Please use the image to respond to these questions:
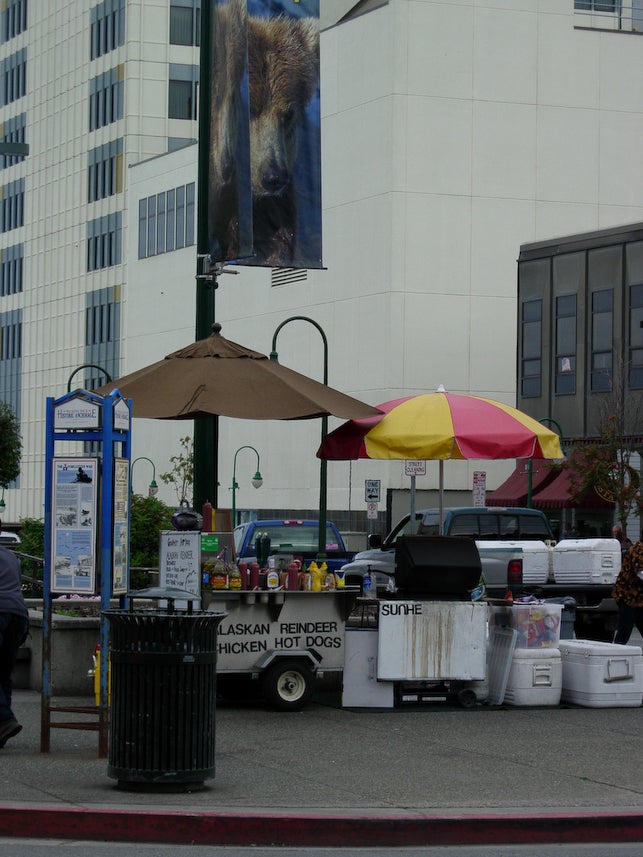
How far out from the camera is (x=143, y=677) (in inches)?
377

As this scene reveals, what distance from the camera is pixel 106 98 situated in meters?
84.7

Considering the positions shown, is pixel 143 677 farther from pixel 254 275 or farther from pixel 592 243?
pixel 254 275

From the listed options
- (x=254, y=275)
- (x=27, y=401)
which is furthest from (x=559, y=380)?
(x=27, y=401)

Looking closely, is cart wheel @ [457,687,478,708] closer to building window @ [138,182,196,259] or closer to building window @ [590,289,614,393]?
building window @ [590,289,614,393]

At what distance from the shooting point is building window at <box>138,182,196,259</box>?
74562 millimetres

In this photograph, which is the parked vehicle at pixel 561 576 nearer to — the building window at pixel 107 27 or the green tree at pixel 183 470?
the green tree at pixel 183 470

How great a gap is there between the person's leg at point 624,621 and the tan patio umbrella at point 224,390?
366cm

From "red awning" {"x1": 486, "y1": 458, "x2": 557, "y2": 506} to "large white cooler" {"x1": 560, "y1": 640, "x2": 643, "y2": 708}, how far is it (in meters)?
34.2

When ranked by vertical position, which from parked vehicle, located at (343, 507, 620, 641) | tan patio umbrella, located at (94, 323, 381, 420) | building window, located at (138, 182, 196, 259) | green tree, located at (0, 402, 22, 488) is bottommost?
parked vehicle, located at (343, 507, 620, 641)

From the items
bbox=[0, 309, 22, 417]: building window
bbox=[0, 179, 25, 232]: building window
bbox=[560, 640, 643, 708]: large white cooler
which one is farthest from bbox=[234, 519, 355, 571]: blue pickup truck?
bbox=[0, 179, 25, 232]: building window

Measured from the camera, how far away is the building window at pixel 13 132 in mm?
95312

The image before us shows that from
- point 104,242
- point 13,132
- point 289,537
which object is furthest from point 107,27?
Result: point 289,537

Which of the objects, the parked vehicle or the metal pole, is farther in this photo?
the parked vehicle

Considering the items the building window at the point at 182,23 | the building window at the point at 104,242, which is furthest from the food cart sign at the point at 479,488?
the building window at the point at 182,23
